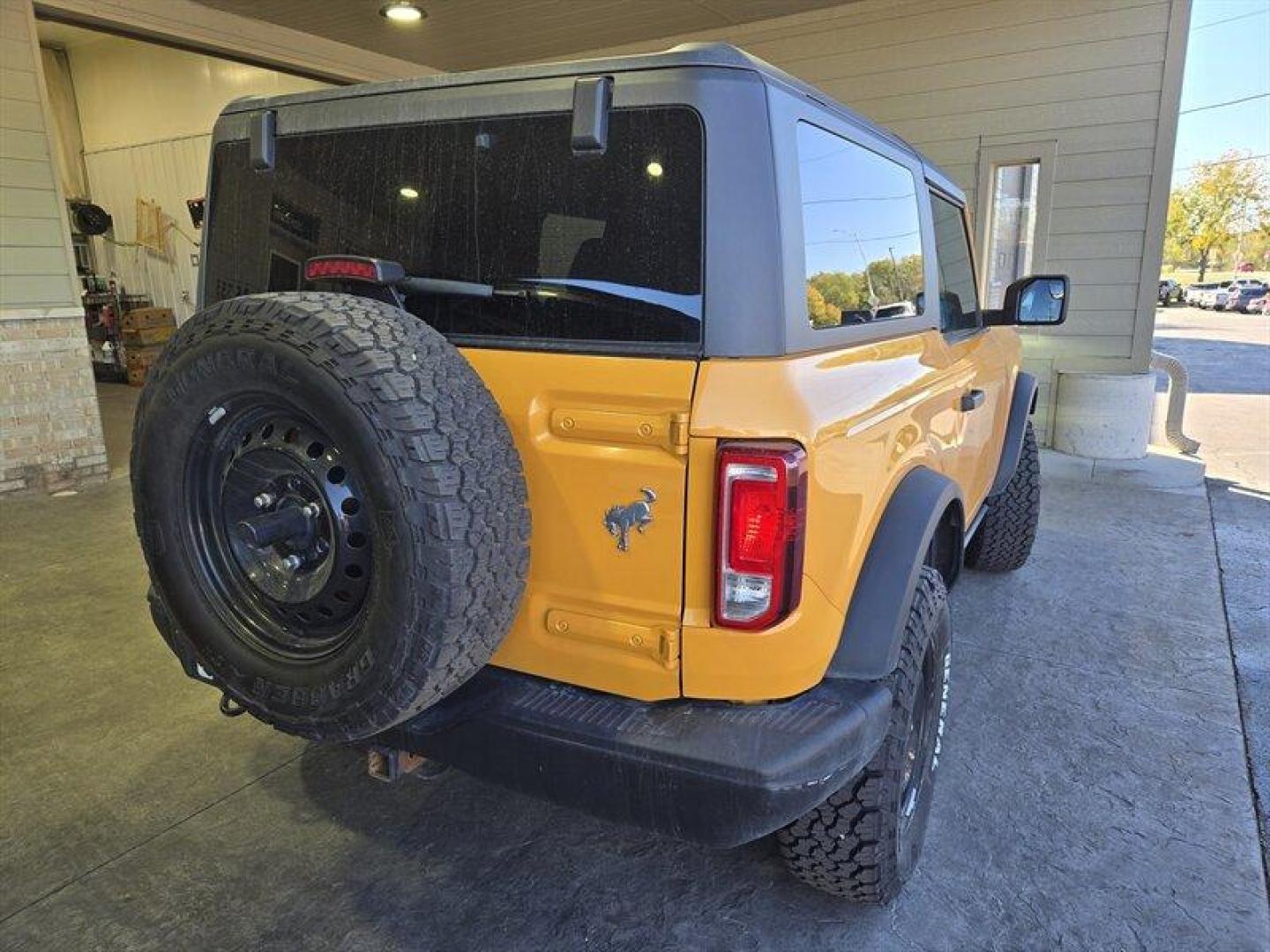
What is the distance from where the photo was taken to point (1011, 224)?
6871 mm

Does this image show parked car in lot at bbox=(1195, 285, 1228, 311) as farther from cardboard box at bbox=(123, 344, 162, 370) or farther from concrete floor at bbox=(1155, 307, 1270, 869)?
cardboard box at bbox=(123, 344, 162, 370)

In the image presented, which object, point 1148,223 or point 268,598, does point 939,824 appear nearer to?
point 268,598

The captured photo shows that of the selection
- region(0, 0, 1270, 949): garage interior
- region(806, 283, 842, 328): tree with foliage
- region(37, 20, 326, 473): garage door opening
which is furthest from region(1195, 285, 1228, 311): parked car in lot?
region(806, 283, 842, 328): tree with foliage

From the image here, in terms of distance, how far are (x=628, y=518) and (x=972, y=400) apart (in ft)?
5.46

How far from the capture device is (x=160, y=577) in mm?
1810

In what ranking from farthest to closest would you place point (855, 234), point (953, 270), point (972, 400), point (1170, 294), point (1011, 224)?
point (1170, 294) < point (1011, 224) < point (953, 270) < point (972, 400) < point (855, 234)

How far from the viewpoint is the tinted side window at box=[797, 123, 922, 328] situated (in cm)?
178

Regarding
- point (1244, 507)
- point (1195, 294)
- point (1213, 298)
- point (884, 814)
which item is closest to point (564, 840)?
point (884, 814)

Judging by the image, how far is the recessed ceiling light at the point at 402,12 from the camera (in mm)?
6551

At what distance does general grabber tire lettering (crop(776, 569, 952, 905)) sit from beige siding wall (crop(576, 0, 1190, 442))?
532 cm

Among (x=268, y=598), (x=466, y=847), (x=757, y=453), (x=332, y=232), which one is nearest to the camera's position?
(x=757, y=453)

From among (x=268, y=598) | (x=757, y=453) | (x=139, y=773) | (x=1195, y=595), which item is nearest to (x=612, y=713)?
(x=757, y=453)

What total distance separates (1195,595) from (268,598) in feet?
13.6

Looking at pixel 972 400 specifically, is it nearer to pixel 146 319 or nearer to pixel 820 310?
pixel 820 310
